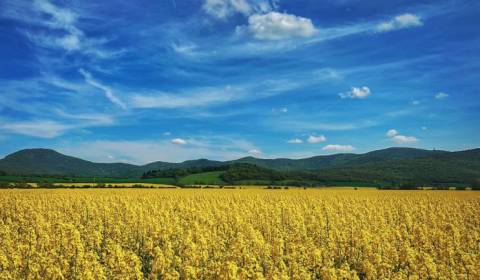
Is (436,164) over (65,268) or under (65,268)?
over

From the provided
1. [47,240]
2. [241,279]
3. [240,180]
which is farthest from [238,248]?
[240,180]

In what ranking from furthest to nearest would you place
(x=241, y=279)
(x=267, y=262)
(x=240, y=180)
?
(x=240, y=180) → (x=267, y=262) → (x=241, y=279)

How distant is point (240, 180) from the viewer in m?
118

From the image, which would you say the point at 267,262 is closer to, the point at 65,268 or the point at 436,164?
the point at 65,268

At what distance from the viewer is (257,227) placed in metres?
22.8

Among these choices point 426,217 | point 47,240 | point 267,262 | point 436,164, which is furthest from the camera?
point 436,164

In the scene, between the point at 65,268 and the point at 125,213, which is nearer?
the point at 65,268

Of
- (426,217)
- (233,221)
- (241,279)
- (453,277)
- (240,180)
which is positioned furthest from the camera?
(240,180)

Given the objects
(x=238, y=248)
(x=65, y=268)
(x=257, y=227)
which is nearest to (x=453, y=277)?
(x=238, y=248)

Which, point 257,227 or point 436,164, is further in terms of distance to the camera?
point 436,164

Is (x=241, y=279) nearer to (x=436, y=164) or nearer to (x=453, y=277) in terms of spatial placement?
(x=453, y=277)

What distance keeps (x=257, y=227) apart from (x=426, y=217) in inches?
487

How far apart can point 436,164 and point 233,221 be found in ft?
552

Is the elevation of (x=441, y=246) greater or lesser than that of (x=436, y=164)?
lesser
